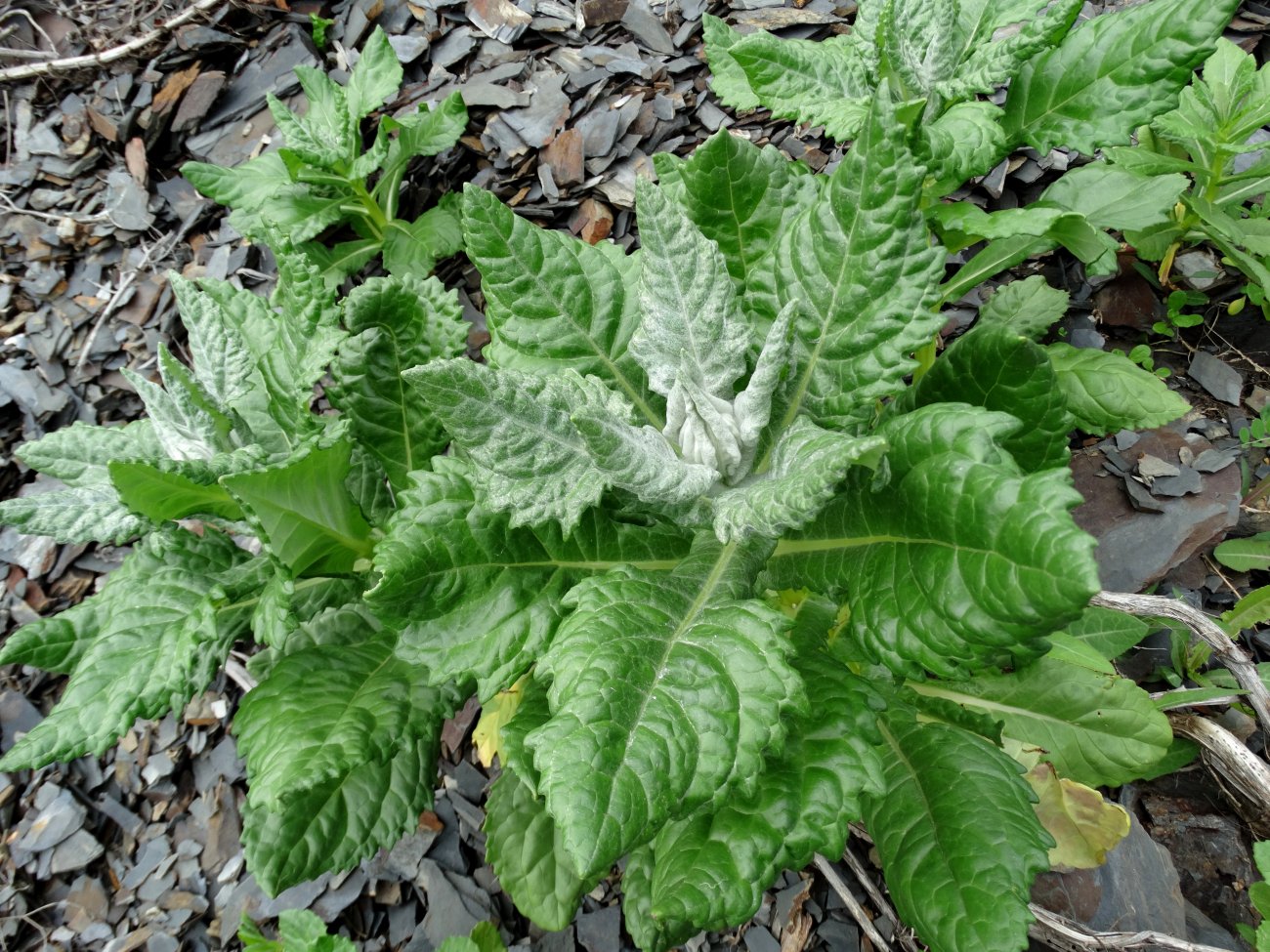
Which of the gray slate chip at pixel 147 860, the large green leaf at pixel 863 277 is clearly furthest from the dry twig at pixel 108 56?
the large green leaf at pixel 863 277

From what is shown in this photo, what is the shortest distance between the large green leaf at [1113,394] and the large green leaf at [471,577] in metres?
1.22

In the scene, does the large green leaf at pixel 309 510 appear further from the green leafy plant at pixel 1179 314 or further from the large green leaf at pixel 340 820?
the green leafy plant at pixel 1179 314

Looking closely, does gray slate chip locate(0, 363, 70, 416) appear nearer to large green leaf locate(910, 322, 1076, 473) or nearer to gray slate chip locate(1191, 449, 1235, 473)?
large green leaf locate(910, 322, 1076, 473)

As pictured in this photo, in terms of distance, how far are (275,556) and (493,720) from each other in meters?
0.84

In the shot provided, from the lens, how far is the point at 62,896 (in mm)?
2516

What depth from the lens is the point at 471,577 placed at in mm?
1620

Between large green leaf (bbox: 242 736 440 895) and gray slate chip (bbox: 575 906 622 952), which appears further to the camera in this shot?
gray slate chip (bbox: 575 906 622 952)

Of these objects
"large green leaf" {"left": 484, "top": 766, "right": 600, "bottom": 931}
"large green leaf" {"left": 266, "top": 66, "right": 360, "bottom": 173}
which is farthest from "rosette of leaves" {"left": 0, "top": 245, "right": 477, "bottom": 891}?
"large green leaf" {"left": 266, "top": 66, "right": 360, "bottom": 173}

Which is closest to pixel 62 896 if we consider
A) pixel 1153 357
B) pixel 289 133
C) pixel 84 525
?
pixel 84 525

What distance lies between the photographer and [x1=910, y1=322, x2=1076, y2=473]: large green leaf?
146cm

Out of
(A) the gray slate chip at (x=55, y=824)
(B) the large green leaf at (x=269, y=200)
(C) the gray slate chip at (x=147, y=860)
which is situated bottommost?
(C) the gray slate chip at (x=147, y=860)

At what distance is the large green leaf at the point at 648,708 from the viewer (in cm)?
114

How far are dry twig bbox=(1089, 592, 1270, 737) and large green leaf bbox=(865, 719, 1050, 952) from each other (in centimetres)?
56

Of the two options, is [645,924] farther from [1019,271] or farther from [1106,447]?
[1019,271]
